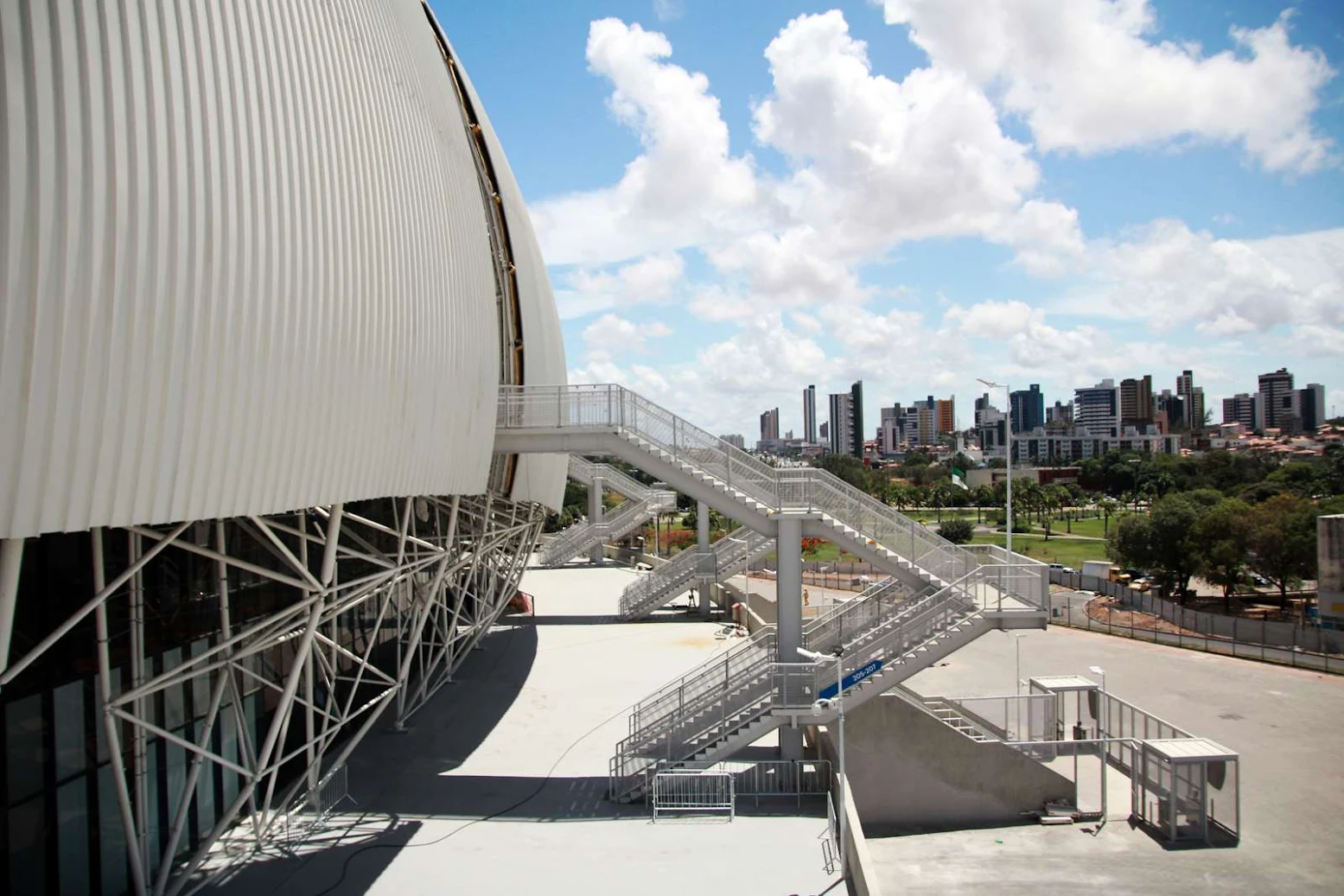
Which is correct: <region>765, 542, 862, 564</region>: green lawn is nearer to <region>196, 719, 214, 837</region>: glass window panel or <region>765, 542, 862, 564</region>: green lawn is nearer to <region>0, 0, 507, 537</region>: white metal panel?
<region>196, 719, 214, 837</region>: glass window panel

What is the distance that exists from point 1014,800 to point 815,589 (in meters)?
31.7

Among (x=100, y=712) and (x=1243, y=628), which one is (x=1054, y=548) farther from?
(x=100, y=712)

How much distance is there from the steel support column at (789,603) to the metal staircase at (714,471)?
1.04 feet

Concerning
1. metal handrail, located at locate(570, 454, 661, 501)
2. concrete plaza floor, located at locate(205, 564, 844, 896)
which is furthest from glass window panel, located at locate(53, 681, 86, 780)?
metal handrail, located at locate(570, 454, 661, 501)

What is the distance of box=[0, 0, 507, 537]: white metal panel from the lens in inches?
280

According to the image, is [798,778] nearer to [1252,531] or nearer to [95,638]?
[95,638]

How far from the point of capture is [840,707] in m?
14.9

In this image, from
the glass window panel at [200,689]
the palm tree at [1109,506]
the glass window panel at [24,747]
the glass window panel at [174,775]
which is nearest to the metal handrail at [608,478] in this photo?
the glass window panel at [200,689]

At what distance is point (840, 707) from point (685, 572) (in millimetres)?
23944

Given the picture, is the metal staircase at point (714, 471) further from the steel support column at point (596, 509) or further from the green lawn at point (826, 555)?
the green lawn at point (826, 555)

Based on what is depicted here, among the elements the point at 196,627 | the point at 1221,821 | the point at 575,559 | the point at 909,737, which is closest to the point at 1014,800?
the point at 909,737

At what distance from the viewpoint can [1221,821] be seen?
19125 millimetres

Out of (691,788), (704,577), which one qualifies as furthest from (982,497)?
(691,788)

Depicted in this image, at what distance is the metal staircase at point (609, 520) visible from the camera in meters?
53.1
